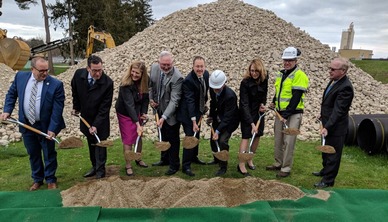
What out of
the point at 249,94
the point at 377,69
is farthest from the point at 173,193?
the point at 377,69

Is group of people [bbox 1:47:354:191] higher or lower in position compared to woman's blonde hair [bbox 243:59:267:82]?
lower

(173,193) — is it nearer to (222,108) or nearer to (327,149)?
(222,108)

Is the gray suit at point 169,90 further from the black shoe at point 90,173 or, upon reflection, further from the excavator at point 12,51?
the excavator at point 12,51

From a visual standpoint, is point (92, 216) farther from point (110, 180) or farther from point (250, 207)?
point (250, 207)

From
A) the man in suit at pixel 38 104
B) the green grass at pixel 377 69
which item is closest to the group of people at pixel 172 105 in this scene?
the man in suit at pixel 38 104

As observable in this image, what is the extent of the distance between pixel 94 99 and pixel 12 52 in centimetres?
1452

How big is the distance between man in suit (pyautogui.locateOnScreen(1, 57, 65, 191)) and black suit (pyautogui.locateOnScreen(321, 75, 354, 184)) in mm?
3526

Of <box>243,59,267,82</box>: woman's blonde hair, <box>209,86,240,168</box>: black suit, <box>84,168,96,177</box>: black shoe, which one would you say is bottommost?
<box>84,168,96,177</box>: black shoe

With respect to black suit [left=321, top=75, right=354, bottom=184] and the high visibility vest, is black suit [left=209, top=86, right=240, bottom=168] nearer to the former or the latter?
the high visibility vest

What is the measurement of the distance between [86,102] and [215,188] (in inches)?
82.2

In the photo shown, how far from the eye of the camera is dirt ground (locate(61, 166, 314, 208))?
370cm

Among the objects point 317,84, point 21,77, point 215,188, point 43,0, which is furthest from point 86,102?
point 43,0

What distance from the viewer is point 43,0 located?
23.9 meters

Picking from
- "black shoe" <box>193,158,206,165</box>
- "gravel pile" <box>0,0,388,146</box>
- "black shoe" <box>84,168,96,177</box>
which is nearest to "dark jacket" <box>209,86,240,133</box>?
"black shoe" <box>193,158,206,165</box>
